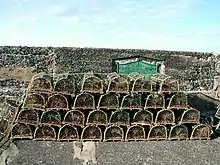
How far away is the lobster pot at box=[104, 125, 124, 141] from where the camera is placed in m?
8.27

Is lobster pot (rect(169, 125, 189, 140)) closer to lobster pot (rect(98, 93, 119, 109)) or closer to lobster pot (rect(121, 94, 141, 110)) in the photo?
lobster pot (rect(121, 94, 141, 110))

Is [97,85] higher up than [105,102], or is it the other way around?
[97,85]

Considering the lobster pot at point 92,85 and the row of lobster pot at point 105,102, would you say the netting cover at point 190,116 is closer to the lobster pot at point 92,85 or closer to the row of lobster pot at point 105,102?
the row of lobster pot at point 105,102

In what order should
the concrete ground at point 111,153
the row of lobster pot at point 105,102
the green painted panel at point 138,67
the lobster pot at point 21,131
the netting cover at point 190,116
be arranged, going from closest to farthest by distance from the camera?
the concrete ground at point 111,153 → the lobster pot at point 21,131 → the row of lobster pot at point 105,102 → the netting cover at point 190,116 → the green painted panel at point 138,67

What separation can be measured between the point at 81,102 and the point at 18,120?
1332 millimetres

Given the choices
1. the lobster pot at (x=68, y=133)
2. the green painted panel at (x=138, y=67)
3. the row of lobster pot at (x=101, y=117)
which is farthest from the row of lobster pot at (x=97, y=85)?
the green painted panel at (x=138, y=67)

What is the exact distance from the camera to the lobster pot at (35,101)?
8250 mm

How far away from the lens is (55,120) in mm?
8219

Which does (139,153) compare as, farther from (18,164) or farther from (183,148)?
(18,164)

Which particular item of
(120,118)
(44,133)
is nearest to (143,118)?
(120,118)

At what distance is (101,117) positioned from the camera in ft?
27.1

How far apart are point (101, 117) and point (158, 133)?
1.24 m

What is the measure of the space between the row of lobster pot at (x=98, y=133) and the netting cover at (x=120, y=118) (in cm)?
11

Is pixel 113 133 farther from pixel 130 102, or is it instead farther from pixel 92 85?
pixel 92 85
